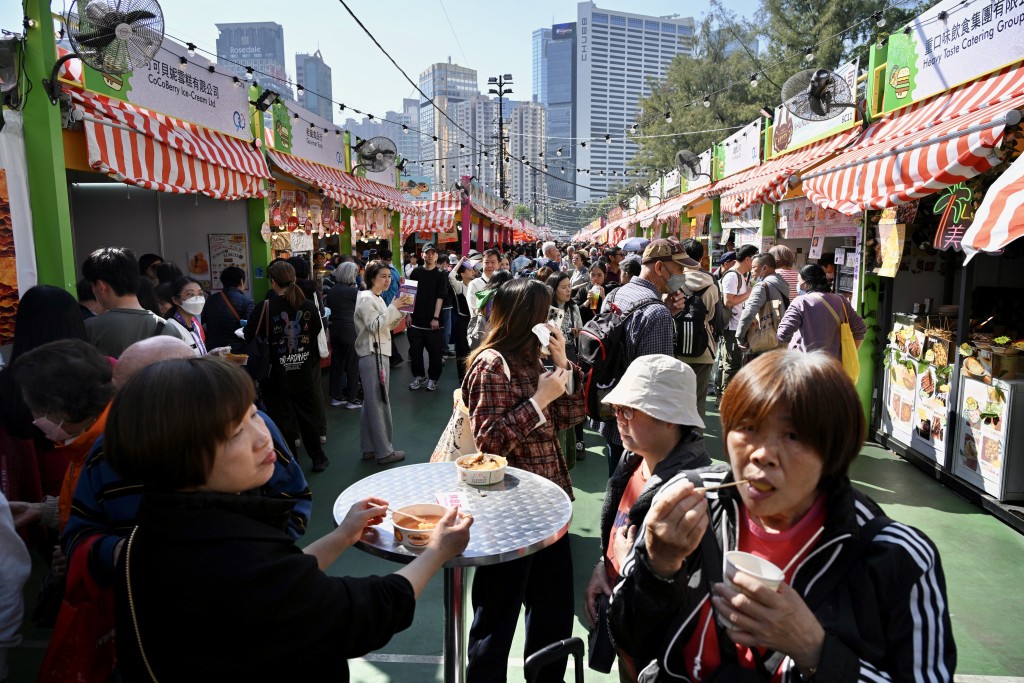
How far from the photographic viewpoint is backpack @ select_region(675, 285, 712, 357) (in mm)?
5027

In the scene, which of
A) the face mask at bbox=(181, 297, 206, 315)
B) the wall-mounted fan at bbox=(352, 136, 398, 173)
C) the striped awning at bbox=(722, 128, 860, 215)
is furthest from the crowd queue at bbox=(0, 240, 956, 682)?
the wall-mounted fan at bbox=(352, 136, 398, 173)

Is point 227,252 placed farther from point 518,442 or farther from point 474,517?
point 474,517

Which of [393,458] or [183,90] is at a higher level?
[183,90]

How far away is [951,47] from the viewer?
5754 mm

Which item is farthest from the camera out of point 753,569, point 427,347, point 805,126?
point 805,126

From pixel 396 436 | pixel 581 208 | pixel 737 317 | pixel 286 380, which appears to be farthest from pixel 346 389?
pixel 581 208

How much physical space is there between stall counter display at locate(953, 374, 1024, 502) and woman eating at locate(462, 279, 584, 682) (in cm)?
352

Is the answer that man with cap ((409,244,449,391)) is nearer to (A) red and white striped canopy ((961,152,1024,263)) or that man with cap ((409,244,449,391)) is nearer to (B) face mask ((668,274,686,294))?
(B) face mask ((668,274,686,294))

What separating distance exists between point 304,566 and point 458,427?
1.67 metres

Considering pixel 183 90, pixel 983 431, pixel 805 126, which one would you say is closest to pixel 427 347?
pixel 183 90

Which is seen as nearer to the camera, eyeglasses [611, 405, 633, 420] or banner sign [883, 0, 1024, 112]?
eyeglasses [611, 405, 633, 420]

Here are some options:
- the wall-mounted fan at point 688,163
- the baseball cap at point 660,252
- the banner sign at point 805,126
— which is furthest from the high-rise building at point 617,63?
the baseball cap at point 660,252

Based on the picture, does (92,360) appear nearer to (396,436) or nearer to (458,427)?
(458,427)

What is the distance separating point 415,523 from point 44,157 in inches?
186
